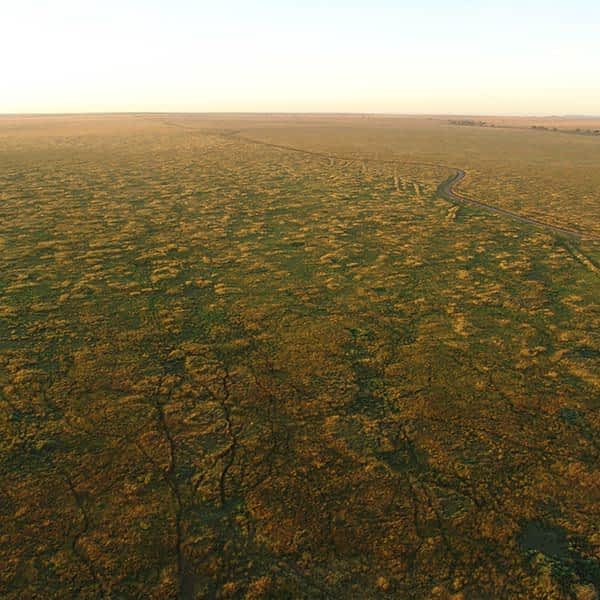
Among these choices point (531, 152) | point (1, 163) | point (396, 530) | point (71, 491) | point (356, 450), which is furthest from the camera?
point (531, 152)

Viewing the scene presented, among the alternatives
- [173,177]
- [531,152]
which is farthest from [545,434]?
[531,152]

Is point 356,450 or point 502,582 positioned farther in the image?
point 356,450

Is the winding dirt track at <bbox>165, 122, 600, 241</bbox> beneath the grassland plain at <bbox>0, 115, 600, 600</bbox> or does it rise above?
above

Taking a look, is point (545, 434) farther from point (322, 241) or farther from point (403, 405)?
point (322, 241)

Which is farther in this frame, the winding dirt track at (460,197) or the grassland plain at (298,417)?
the winding dirt track at (460,197)

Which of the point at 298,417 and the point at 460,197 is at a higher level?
the point at 460,197

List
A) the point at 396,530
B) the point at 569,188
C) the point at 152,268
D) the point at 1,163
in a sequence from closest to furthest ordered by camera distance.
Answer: the point at 396,530
the point at 152,268
the point at 569,188
the point at 1,163

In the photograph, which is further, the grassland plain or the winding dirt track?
the winding dirt track

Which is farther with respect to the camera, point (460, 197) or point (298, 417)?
point (460, 197)
